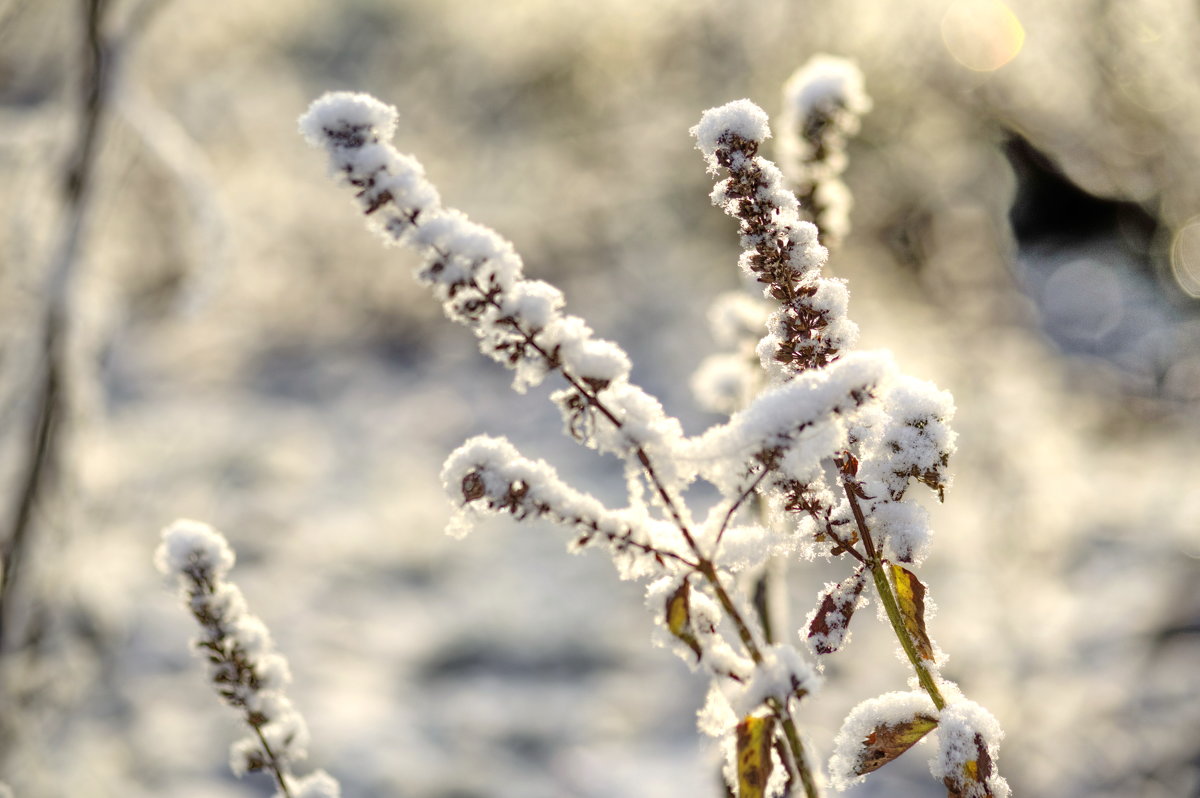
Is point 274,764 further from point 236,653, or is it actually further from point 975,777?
point 975,777

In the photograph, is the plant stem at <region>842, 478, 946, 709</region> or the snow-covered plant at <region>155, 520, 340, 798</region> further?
the snow-covered plant at <region>155, 520, 340, 798</region>

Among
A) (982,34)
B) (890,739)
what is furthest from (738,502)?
(982,34)

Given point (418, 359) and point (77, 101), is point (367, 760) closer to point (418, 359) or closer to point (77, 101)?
point (77, 101)

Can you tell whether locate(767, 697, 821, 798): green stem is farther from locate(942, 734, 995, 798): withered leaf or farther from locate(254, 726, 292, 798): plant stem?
locate(254, 726, 292, 798): plant stem

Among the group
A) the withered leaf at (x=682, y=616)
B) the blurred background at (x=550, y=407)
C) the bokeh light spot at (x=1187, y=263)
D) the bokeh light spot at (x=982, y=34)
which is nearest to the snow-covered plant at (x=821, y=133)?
the withered leaf at (x=682, y=616)

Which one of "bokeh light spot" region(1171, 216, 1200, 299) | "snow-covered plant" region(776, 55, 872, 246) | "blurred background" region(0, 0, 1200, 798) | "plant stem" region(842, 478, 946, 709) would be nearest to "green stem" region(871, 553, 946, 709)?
"plant stem" region(842, 478, 946, 709)

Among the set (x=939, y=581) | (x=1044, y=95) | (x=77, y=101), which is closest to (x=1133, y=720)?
(x=939, y=581)
